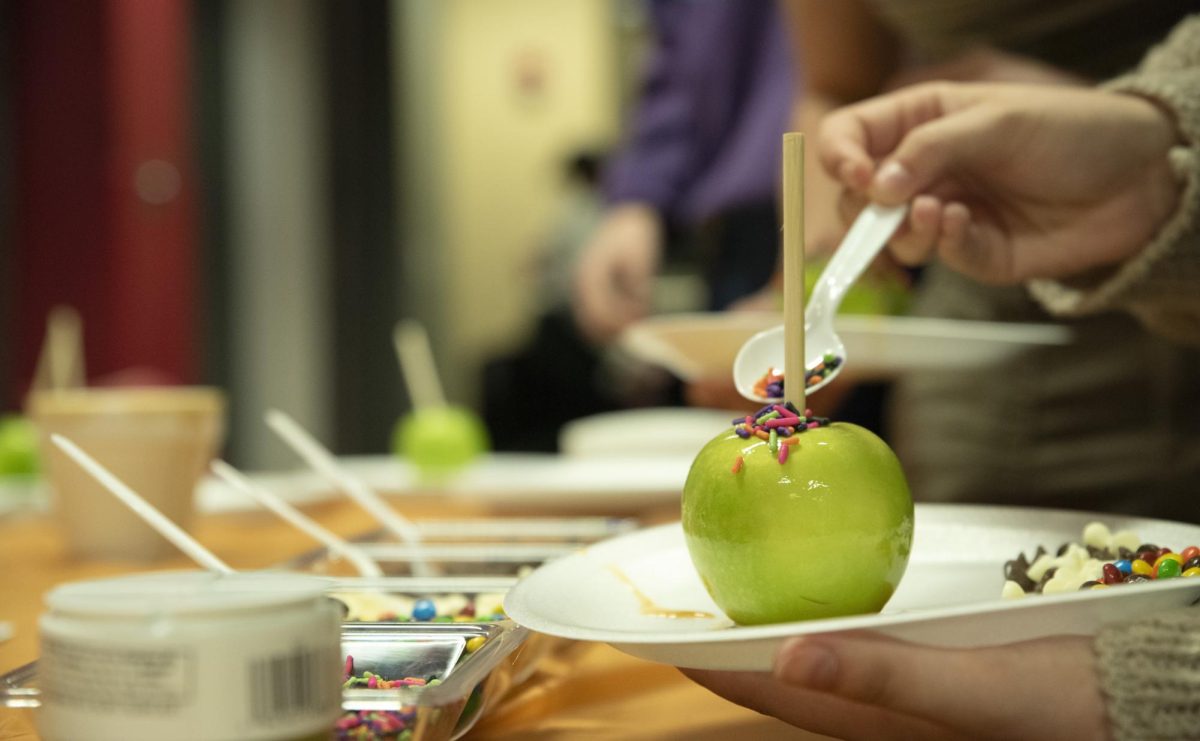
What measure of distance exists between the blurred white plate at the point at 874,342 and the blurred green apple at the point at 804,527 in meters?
0.44

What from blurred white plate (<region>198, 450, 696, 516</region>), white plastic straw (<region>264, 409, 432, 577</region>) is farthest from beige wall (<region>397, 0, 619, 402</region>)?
white plastic straw (<region>264, 409, 432, 577</region>)

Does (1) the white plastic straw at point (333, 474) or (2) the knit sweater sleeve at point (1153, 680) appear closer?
(2) the knit sweater sleeve at point (1153, 680)

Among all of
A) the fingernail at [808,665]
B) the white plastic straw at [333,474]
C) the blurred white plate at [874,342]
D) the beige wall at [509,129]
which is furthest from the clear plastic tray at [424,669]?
the beige wall at [509,129]

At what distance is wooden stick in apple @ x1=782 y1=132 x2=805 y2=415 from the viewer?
544 millimetres

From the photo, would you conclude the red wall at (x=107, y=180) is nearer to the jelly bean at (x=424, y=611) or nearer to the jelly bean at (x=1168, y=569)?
the jelly bean at (x=424, y=611)

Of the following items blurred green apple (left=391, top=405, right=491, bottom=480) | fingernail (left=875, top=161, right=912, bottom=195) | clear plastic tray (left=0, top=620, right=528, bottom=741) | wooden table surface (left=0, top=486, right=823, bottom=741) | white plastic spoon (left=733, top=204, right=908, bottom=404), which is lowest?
blurred green apple (left=391, top=405, right=491, bottom=480)

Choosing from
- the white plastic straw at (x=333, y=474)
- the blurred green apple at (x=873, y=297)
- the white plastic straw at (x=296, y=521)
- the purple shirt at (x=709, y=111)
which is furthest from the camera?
the purple shirt at (x=709, y=111)

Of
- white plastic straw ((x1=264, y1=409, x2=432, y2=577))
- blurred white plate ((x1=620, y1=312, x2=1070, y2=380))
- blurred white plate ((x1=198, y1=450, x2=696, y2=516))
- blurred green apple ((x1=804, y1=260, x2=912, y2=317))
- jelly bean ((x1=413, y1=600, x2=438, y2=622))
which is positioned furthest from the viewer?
blurred green apple ((x1=804, y1=260, x2=912, y2=317))

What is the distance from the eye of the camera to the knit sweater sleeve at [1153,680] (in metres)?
0.44

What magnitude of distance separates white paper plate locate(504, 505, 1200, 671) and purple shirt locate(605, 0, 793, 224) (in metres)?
1.36

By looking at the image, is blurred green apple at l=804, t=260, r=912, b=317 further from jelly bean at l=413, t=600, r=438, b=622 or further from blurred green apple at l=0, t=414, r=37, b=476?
blurred green apple at l=0, t=414, r=37, b=476

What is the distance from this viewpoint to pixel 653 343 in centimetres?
119

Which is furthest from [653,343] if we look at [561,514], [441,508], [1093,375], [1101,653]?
[1101,653]

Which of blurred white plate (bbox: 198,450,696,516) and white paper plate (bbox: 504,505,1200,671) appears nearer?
white paper plate (bbox: 504,505,1200,671)
